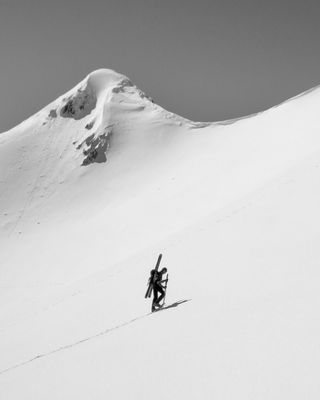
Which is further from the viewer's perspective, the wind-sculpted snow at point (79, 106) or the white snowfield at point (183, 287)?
the wind-sculpted snow at point (79, 106)

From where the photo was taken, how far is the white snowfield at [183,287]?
620 centimetres

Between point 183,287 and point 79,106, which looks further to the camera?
point 79,106

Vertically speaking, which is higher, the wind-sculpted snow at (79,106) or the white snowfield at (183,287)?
the wind-sculpted snow at (79,106)

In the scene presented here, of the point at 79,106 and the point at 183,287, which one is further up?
the point at 79,106

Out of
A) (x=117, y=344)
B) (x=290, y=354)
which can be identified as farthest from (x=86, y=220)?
(x=290, y=354)

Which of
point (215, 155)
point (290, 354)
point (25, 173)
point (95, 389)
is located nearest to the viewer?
point (290, 354)

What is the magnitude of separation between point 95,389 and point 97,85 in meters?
92.4

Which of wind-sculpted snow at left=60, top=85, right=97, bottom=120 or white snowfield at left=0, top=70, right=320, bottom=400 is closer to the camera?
white snowfield at left=0, top=70, right=320, bottom=400

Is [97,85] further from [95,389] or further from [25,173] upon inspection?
[95,389]

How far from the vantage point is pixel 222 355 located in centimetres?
638

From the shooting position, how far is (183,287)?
534 inches

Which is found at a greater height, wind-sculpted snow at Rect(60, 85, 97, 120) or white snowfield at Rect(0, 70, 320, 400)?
wind-sculpted snow at Rect(60, 85, 97, 120)

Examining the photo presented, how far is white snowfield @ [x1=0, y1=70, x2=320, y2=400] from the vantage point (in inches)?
244

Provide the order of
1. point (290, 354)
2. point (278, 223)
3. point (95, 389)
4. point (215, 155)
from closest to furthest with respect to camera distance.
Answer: point (290, 354) < point (95, 389) < point (278, 223) < point (215, 155)
